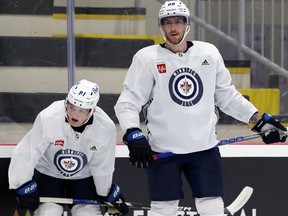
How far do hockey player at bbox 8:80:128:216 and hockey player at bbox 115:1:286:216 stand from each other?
14 centimetres

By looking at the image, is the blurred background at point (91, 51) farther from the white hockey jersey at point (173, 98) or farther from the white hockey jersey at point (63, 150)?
the white hockey jersey at point (173, 98)

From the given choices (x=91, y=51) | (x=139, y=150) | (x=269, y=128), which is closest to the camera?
(x=139, y=150)

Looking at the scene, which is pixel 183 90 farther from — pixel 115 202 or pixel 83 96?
pixel 115 202

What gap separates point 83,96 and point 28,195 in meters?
0.45

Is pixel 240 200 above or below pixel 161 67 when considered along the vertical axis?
below

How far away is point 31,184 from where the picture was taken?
472 cm

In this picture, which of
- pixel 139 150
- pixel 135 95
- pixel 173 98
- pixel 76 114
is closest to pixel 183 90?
pixel 173 98

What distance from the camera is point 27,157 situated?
15.5ft

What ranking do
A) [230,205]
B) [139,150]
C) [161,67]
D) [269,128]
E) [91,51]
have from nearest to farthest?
[139,150] → [161,67] → [269,128] → [230,205] → [91,51]

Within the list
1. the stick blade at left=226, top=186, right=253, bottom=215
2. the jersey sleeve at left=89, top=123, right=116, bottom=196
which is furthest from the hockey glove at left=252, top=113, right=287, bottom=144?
the jersey sleeve at left=89, top=123, right=116, bottom=196

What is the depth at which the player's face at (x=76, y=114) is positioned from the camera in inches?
182

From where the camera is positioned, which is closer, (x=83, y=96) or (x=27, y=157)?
(x=83, y=96)

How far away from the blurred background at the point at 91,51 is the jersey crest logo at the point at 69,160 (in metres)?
0.45

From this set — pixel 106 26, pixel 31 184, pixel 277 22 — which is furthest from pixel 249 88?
pixel 31 184
